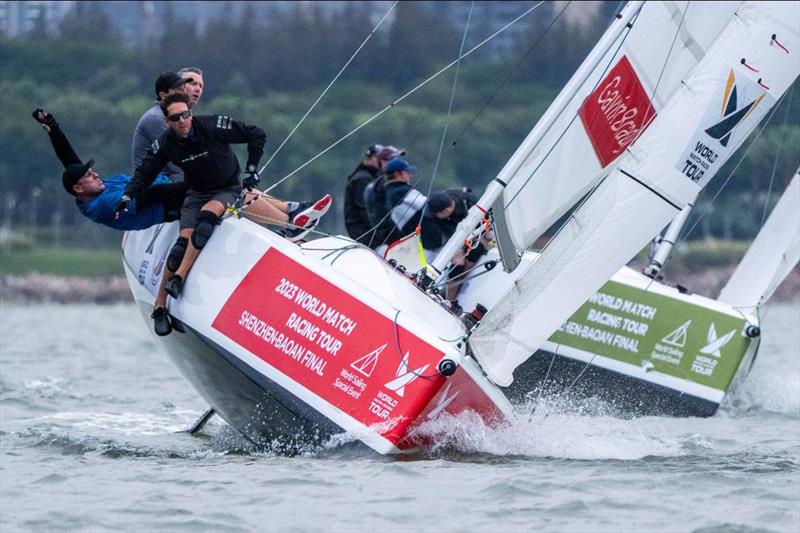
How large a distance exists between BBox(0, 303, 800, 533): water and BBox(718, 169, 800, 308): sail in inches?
34.1

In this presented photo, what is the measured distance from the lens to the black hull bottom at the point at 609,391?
7809 mm

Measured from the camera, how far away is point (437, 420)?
5648mm

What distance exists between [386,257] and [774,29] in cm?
176

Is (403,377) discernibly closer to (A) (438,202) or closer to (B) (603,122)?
(B) (603,122)

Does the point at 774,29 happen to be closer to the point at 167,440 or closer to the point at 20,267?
the point at 167,440

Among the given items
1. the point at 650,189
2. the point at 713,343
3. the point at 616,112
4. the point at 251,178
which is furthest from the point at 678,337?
the point at 251,178

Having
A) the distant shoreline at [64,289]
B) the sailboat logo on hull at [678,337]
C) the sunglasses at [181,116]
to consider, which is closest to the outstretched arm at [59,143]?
the sunglasses at [181,116]

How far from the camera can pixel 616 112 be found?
6.72 m

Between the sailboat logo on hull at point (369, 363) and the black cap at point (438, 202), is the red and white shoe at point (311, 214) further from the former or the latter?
the black cap at point (438, 202)

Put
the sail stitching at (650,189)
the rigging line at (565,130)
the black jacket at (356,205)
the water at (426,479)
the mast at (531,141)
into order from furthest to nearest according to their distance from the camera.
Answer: the black jacket at (356,205)
the rigging line at (565,130)
the mast at (531,141)
the sail stitching at (650,189)
the water at (426,479)

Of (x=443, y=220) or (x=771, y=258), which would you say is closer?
(x=443, y=220)

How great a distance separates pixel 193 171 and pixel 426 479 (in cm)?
161

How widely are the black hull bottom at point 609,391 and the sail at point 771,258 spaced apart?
69 centimetres

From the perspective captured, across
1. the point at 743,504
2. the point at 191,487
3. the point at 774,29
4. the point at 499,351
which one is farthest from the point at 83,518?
the point at 774,29
